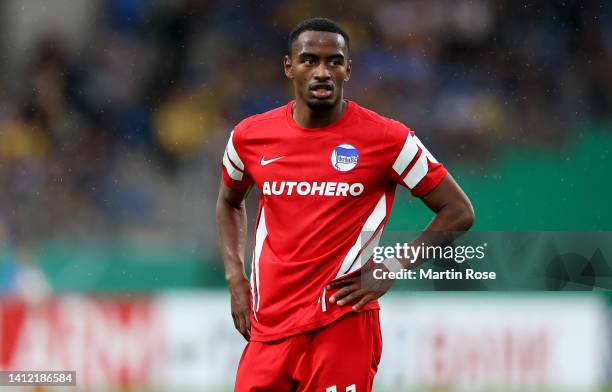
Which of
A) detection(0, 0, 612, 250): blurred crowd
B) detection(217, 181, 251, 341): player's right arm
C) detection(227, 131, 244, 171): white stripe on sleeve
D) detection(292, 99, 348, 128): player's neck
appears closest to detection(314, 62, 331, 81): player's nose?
detection(292, 99, 348, 128): player's neck

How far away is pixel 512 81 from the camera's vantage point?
10.2 m

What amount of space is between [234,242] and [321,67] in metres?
0.85

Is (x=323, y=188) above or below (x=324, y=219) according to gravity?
above

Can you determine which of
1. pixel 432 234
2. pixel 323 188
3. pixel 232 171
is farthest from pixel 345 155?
pixel 232 171

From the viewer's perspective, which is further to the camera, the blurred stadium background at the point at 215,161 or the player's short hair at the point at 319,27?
the blurred stadium background at the point at 215,161

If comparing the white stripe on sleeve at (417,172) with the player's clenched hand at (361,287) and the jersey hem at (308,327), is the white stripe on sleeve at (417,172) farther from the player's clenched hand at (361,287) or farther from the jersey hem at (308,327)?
the jersey hem at (308,327)

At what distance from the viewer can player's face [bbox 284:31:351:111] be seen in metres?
4.14

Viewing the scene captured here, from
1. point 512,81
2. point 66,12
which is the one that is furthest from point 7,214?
point 512,81

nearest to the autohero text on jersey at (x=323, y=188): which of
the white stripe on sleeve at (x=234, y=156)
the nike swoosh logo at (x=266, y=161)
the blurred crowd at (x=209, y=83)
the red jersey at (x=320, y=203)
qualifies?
the red jersey at (x=320, y=203)

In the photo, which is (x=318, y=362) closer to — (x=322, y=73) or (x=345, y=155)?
(x=345, y=155)

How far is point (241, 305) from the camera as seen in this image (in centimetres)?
436

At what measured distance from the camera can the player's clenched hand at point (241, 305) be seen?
14.3 feet

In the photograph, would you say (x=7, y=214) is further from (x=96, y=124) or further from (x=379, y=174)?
(x=379, y=174)

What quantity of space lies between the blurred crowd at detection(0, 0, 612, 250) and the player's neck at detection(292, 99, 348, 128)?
4.80 metres
